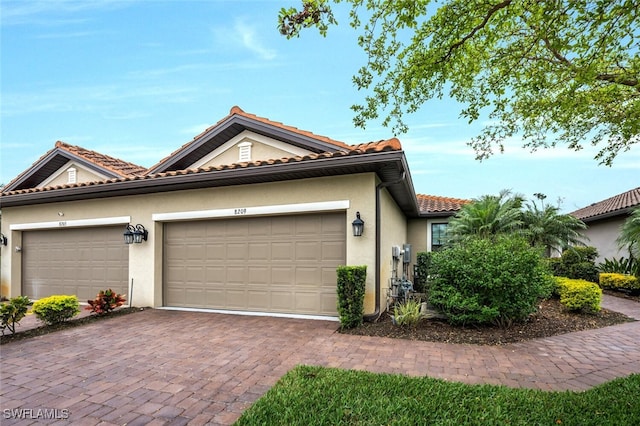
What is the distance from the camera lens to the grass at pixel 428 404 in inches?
115

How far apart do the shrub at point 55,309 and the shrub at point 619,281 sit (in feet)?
53.3

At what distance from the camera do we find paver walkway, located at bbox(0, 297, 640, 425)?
11.1 feet

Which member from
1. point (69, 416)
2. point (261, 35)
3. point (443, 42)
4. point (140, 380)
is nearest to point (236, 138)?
point (261, 35)

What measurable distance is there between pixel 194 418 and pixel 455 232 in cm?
971

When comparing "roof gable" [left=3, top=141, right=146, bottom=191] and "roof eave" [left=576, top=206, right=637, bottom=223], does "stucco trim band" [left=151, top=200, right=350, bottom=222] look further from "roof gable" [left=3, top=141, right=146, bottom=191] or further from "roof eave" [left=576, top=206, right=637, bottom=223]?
"roof eave" [left=576, top=206, right=637, bottom=223]

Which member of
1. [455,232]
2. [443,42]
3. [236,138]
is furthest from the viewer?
[455,232]

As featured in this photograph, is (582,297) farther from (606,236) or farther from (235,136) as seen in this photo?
(606,236)

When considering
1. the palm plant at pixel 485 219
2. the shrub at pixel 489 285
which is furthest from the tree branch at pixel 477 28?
the palm plant at pixel 485 219

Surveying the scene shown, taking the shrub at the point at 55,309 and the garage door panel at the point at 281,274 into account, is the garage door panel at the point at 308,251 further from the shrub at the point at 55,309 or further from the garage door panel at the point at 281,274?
the shrub at the point at 55,309

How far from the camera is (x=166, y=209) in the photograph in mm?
8500

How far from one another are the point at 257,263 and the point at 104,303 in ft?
12.2

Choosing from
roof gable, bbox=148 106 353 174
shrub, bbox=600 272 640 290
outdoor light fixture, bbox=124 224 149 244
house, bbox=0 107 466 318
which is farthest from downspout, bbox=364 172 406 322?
shrub, bbox=600 272 640 290

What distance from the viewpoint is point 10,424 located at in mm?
3055

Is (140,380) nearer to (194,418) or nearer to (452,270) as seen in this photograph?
(194,418)
